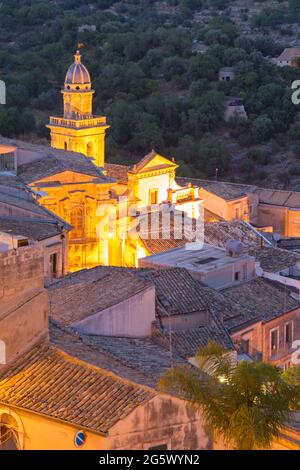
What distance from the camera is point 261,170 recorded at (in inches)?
1984

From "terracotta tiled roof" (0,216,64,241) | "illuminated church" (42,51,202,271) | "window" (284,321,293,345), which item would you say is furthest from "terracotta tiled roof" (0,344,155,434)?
"illuminated church" (42,51,202,271)

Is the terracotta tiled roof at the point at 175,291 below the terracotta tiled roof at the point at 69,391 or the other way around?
below

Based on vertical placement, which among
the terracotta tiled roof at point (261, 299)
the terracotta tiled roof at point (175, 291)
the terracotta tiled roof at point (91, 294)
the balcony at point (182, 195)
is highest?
the terracotta tiled roof at point (91, 294)

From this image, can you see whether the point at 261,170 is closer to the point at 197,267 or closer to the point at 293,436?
the point at 197,267

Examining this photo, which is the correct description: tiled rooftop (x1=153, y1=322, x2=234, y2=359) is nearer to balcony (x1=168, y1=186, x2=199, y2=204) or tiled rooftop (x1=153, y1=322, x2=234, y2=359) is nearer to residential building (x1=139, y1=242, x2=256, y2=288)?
residential building (x1=139, y1=242, x2=256, y2=288)

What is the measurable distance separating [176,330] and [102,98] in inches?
1509

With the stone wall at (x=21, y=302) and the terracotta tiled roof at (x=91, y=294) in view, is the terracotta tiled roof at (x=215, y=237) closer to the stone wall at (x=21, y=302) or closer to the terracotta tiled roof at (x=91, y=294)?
the terracotta tiled roof at (x=91, y=294)

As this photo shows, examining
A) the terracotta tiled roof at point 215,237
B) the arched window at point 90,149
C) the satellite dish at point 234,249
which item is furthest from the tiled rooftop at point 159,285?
the arched window at point 90,149

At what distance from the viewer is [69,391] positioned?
11.6m

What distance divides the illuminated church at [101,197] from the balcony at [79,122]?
0.09 ft

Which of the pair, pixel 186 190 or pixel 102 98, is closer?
pixel 186 190

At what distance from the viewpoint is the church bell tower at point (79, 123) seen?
32.9 metres

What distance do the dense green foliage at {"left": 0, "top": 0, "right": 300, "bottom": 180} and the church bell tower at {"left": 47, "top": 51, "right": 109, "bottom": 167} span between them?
10.6 meters
